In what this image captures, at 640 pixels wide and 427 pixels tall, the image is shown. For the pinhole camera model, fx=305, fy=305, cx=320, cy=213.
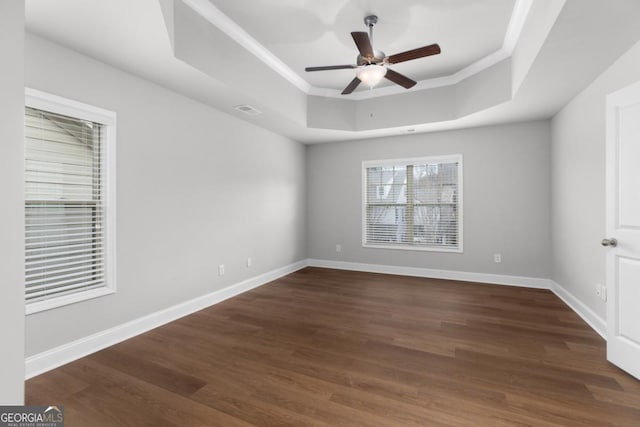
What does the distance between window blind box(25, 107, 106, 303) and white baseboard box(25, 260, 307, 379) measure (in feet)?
1.40

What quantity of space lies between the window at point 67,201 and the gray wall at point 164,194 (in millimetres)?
91

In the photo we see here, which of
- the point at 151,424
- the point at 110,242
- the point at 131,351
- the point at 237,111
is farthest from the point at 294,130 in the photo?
the point at 151,424

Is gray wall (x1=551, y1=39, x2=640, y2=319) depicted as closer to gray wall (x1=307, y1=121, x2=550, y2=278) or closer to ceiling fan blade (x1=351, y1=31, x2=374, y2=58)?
gray wall (x1=307, y1=121, x2=550, y2=278)

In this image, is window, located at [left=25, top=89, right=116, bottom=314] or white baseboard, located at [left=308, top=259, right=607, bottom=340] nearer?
window, located at [left=25, top=89, right=116, bottom=314]

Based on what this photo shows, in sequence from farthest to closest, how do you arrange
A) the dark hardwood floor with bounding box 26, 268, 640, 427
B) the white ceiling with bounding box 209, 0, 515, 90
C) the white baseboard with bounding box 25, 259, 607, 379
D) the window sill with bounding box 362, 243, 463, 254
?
the window sill with bounding box 362, 243, 463, 254 < the white ceiling with bounding box 209, 0, 515, 90 < the white baseboard with bounding box 25, 259, 607, 379 < the dark hardwood floor with bounding box 26, 268, 640, 427

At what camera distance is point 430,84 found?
14.6 feet

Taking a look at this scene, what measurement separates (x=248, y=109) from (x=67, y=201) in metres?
2.20

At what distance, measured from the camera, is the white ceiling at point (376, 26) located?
2.78 meters

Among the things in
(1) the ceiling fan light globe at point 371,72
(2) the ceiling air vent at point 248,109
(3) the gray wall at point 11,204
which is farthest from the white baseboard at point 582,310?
(2) the ceiling air vent at point 248,109

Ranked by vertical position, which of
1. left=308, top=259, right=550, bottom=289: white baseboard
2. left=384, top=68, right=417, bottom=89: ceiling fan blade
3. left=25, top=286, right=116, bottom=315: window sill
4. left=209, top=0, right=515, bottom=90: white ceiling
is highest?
left=209, top=0, right=515, bottom=90: white ceiling

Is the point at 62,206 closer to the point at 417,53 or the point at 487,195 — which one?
the point at 417,53

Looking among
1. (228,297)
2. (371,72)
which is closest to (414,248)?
(228,297)

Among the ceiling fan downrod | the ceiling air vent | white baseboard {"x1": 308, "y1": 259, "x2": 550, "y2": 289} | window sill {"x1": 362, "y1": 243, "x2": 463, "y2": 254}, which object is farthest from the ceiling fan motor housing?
white baseboard {"x1": 308, "y1": 259, "x2": 550, "y2": 289}

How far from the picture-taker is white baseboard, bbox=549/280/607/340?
9.34 feet
